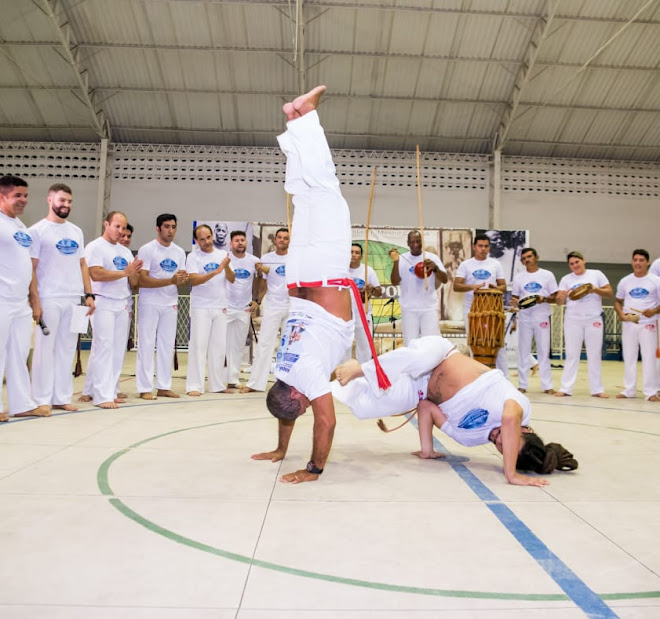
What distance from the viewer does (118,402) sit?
7.03 meters

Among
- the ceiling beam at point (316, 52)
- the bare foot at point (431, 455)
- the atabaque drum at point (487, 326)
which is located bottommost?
the bare foot at point (431, 455)

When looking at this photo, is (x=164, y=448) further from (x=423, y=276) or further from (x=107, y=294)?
(x=423, y=276)

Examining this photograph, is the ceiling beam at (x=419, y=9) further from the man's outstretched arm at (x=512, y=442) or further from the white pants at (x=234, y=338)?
the man's outstretched arm at (x=512, y=442)

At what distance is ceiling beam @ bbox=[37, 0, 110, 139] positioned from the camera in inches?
567

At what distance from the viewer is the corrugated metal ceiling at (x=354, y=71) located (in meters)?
14.9

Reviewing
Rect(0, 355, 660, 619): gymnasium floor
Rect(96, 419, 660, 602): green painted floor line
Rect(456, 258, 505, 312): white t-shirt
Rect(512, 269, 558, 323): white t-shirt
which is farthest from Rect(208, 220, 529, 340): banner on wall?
Rect(96, 419, 660, 602): green painted floor line

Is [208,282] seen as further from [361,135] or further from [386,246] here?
[361,135]

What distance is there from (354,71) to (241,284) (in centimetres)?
982

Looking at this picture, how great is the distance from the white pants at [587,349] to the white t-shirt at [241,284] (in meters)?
4.45

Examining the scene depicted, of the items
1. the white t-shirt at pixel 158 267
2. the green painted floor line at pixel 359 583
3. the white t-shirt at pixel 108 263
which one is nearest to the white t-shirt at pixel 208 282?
the white t-shirt at pixel 158 267

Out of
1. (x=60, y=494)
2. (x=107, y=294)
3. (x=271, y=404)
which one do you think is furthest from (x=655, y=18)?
(x=60, y=494)

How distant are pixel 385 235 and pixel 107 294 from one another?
801cm

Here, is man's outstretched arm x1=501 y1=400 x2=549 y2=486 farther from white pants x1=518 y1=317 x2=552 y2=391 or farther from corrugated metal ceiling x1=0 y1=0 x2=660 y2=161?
corrugated metal ceiling x1=0 y1=0 x2=660 y2=161

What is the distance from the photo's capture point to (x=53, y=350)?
6.13 meters
